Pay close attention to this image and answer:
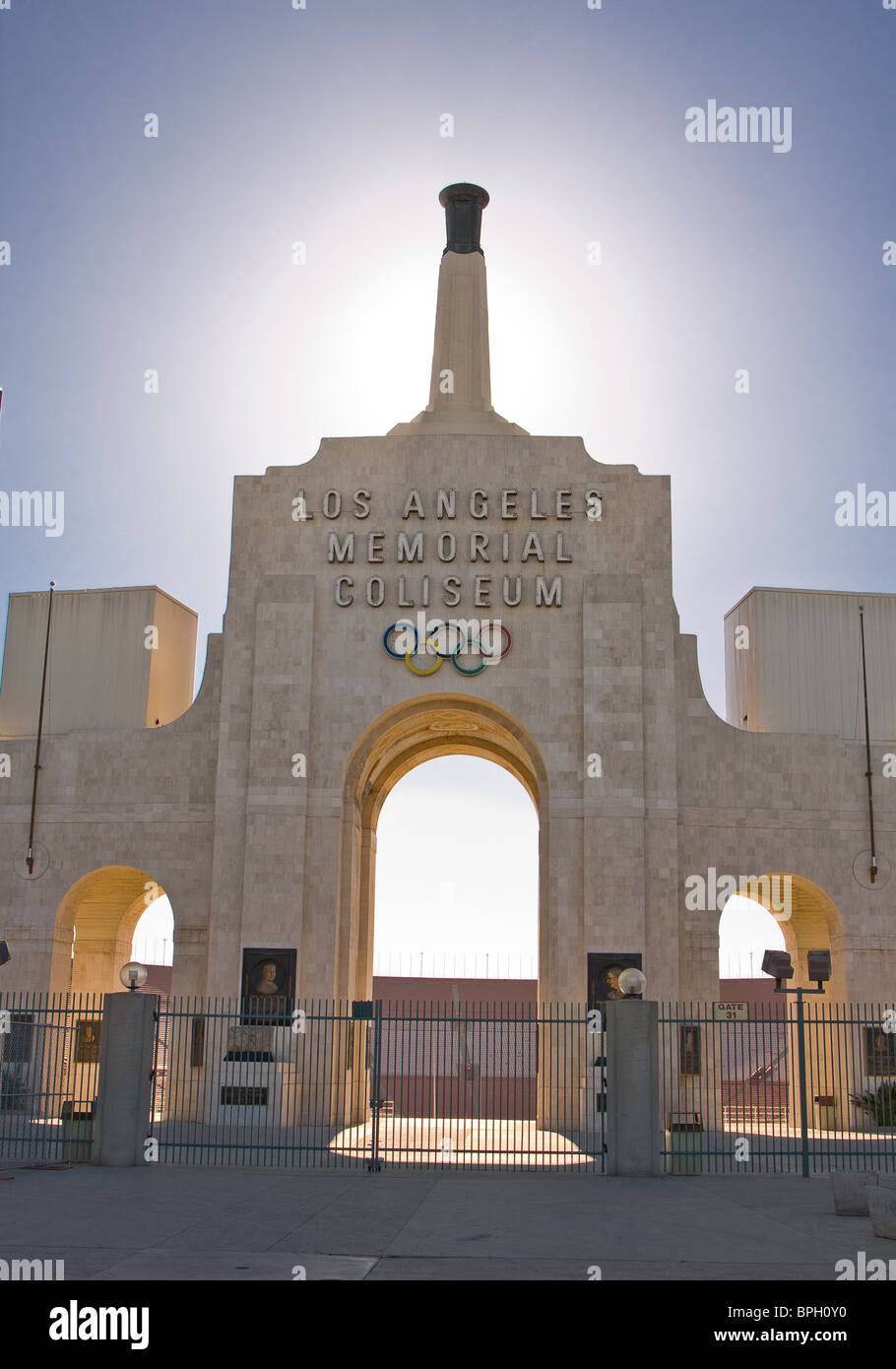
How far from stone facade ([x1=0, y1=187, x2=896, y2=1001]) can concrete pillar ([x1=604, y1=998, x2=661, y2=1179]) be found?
1006 cm

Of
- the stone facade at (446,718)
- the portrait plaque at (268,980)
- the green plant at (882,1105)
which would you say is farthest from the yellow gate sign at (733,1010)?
the portrait plaque at (268,980)

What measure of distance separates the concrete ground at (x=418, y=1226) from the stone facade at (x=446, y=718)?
1165 centimetres

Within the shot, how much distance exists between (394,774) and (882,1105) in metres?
16.0

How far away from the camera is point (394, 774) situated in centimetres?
3875

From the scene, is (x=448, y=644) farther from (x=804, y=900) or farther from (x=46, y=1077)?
(x=46, y=1077)

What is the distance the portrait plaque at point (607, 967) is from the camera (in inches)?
1216

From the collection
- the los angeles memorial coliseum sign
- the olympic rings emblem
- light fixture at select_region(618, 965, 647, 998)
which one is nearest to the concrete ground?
light fixture at select_region(618, 965, 647, 998)

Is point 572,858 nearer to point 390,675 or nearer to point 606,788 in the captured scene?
point 606,788

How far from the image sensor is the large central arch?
32.8 metres

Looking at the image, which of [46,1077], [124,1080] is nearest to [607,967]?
[124,1080]

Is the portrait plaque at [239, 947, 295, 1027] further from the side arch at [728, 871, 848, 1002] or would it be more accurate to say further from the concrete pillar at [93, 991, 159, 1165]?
the side arch at [728, 871, 848, 1002]
